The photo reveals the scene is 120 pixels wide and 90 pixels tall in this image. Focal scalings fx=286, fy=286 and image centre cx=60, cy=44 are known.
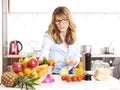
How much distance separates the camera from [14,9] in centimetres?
414

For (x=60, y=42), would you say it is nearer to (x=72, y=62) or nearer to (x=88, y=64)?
(x=72, y=62)

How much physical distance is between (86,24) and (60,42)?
1877 mm

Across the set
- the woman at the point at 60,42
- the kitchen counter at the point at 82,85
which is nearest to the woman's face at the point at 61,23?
the woman at the point at 60,42

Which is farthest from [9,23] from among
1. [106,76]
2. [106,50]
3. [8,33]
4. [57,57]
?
[106,76]

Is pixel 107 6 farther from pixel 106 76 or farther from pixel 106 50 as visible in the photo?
pixel 106 76

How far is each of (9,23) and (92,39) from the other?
1333 millimetres

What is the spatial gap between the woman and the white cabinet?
1439 millimetres

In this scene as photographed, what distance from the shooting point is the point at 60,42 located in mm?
2742

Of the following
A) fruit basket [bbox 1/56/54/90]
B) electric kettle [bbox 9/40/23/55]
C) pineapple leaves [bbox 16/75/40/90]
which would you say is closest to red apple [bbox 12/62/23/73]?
fruit basket [bbox 1/56/54/90]

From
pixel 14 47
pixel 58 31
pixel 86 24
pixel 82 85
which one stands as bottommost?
pixel 82 85

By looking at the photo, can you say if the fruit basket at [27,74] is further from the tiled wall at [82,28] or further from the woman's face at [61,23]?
the tiled wall at [82,28]

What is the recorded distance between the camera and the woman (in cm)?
268

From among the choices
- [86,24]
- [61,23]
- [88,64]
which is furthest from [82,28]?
[88,64]

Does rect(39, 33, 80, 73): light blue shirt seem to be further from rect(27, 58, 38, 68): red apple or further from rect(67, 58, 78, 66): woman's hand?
rect(27, 58, 38, 68): red apple
